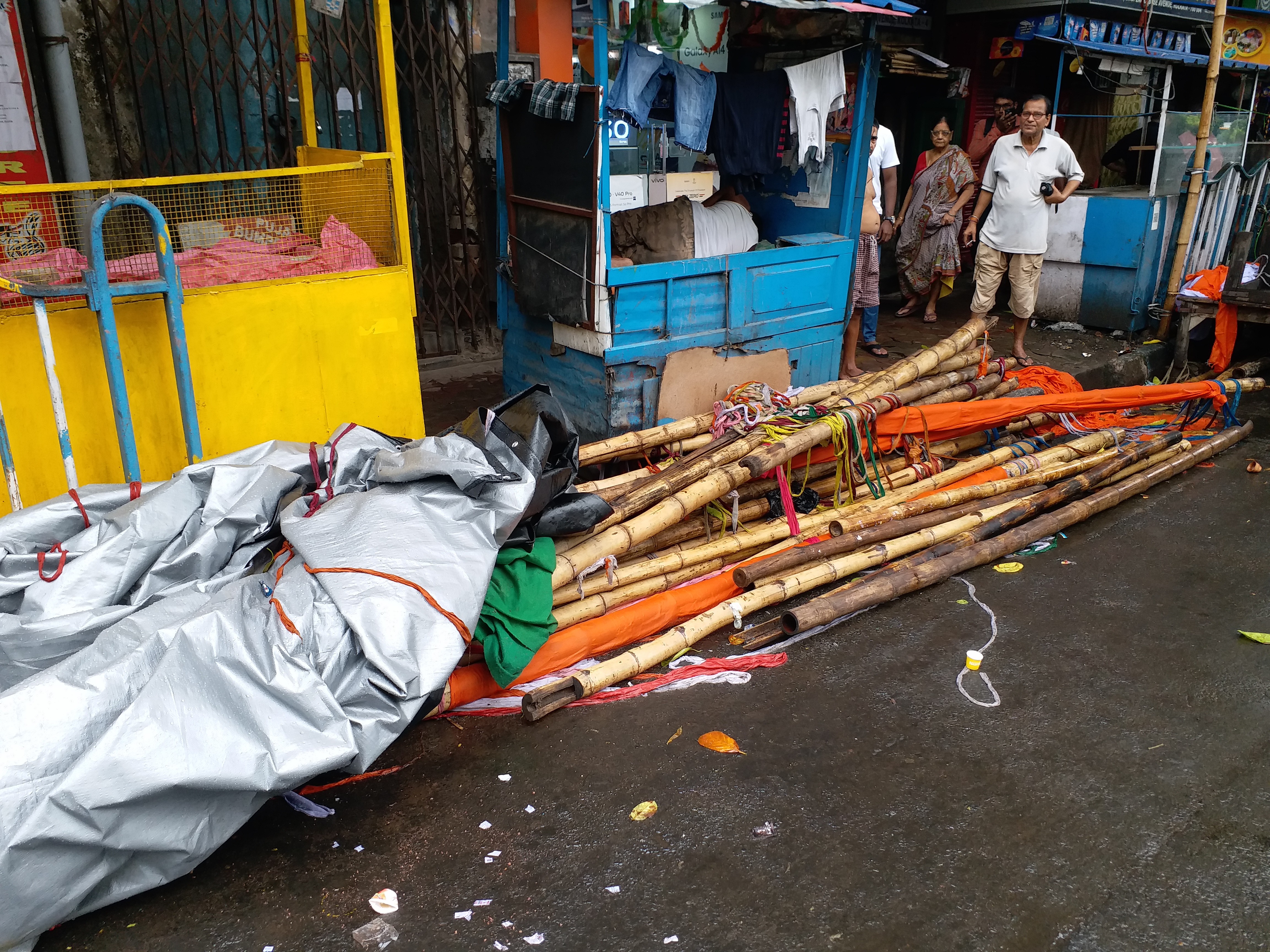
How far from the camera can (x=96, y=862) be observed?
9.16 ft

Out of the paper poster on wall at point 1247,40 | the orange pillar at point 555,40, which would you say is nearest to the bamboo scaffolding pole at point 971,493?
the orange pillar at point 555,40

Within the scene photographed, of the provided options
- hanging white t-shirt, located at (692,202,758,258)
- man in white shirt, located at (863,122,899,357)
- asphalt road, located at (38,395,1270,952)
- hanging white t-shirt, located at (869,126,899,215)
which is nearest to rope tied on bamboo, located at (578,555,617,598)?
asphalt road, located at (38,395,1270,952)

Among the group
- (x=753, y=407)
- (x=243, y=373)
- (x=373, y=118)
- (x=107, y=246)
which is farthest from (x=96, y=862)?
(x=373, y=118)

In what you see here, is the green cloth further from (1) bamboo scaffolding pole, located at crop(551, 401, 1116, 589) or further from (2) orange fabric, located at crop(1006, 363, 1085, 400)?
(2) orange fabric, located at crop(1006, 363, 1085, 400)

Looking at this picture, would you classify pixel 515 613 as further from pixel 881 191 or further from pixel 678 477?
pixel 881 191

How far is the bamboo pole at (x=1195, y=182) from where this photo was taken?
29.5 feet

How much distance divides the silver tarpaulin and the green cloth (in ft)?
0.73

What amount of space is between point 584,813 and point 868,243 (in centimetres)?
601

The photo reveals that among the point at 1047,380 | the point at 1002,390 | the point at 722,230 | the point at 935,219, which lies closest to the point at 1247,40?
the point at 935,219

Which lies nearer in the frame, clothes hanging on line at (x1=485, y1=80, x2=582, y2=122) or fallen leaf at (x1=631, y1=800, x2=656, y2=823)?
fallen leaf at (x1=631, y1=800, x2=656, y2=823)

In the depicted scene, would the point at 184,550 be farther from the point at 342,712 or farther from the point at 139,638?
the point at 342,712

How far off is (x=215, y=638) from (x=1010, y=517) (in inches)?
168

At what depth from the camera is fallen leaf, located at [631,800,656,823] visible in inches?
132

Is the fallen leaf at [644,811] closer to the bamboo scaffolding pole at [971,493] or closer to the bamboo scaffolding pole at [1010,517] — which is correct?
the bamboo scaffolding pole at [1010,517]
